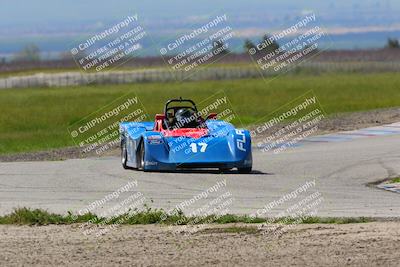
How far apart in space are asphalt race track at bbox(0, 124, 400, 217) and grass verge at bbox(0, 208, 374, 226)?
111 centimetres

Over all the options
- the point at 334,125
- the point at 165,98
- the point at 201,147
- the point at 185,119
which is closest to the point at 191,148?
the point at 201,147

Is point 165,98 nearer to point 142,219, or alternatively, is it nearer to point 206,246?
point 142,219

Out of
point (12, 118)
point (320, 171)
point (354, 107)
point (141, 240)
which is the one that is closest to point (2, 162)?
point (320, 171)

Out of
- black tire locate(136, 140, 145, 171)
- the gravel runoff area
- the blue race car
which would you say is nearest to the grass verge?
the blue race car

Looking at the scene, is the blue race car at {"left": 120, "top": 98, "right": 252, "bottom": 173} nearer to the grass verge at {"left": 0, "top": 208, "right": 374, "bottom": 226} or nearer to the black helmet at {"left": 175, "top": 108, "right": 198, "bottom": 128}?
the black helmet at {"left": 175, "top": 108, "right": 198, "bottom": 128}

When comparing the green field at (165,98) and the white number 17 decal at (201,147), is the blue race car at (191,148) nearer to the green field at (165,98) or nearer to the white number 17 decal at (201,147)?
the white number 17 decal at (201,147)

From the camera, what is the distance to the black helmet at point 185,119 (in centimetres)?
2433

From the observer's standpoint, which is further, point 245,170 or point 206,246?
point 245,170

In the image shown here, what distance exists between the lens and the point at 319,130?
1329 inches

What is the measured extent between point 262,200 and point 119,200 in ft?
6.83

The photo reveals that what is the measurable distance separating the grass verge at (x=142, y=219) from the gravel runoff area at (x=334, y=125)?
12759mm

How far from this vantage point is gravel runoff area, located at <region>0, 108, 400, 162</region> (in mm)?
29408

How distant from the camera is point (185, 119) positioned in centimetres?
2433

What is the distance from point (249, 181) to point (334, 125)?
44.5 ft
